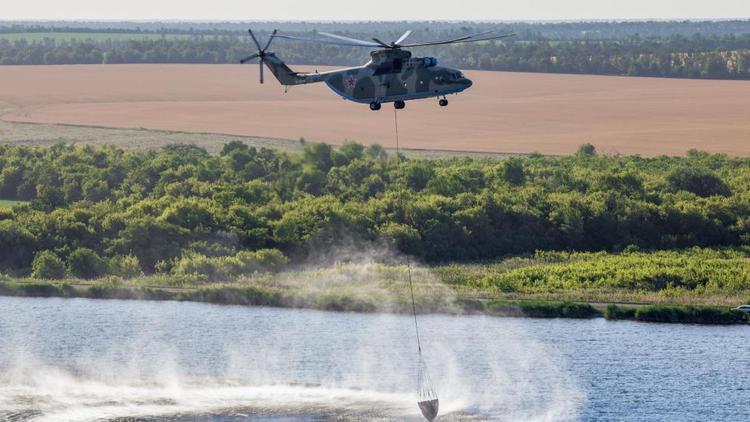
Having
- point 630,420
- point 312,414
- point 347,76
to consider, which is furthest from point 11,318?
point 630,420

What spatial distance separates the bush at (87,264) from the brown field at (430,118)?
45181 mm

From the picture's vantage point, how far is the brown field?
159875 mm

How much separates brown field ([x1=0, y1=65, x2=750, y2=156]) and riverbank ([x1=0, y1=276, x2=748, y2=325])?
4842cm

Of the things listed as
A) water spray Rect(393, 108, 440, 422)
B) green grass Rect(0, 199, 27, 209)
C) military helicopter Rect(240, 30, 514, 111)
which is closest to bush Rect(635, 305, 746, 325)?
water spray Rect(393, 108, 440, 422)

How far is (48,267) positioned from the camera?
355ft

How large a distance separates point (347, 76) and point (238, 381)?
20.0m

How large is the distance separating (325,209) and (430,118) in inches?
2289

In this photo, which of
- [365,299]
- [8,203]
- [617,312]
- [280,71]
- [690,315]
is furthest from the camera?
[8,203]

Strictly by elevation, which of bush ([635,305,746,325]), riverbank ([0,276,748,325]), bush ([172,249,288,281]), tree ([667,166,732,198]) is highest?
tree ([667,166,732,198])

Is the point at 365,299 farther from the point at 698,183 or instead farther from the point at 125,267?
the point at 698,183

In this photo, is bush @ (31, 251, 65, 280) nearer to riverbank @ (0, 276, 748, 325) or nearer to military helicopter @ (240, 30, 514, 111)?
riverbank @ (0, 276, 748, 325)

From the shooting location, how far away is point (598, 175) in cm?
13175

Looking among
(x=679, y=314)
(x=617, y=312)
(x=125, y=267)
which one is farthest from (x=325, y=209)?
(x=679, y=314)

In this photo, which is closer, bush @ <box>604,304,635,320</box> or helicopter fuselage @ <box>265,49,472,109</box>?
helicopter fuselage @ <box>265,49,472,109</box>
